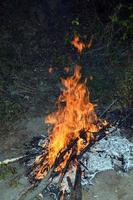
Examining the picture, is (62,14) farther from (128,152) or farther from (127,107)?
(128,152)

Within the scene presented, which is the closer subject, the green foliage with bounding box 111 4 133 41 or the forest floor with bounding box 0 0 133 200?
the forest floor with bounding box 0 0 133 200

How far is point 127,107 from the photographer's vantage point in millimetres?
8102

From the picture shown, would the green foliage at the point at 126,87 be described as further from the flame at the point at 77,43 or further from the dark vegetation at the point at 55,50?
the flame at the point at 77,43

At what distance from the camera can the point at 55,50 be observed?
10172 millimetres

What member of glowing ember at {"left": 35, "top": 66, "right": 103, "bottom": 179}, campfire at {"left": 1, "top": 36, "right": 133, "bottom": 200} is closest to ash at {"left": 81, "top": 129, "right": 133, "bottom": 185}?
campfire at {"left": 1, "top": 36, "right": 133, "bottom": 200}

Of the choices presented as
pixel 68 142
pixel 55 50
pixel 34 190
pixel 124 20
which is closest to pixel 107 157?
pixel 68 142

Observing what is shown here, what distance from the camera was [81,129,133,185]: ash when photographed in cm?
686

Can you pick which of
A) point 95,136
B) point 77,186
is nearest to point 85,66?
point 95,136

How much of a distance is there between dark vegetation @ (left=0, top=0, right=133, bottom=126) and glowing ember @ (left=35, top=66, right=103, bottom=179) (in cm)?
65

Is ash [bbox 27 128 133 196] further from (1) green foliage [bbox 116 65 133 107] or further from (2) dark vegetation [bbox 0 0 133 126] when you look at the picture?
(2) dark vegetation [bbox 0 0 133 126]

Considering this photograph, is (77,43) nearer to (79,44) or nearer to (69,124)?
(79,44)

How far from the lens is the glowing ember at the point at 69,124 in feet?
22.2

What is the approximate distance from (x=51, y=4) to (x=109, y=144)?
15.4 ft

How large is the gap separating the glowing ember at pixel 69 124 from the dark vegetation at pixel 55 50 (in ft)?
2.12
